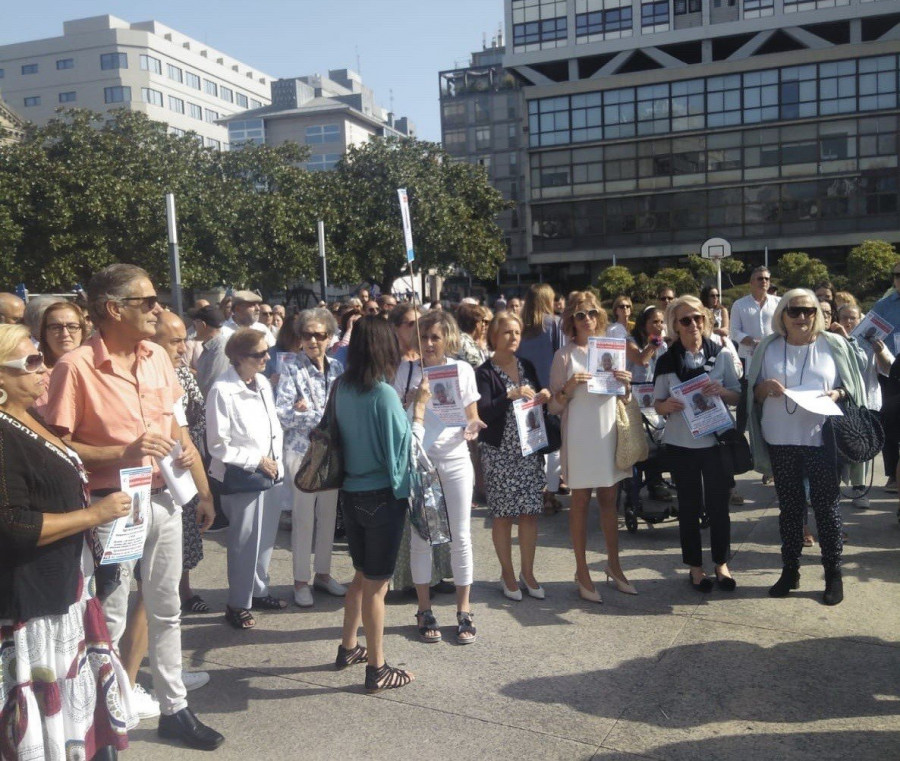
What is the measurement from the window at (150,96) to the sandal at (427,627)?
283 feet

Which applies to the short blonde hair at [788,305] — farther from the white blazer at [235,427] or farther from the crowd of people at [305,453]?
the white blazer at [235,427]

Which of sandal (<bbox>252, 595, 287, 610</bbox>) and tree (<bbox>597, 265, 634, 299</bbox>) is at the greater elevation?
tree (<bbox>597, 265, 634, 299</bbox>)

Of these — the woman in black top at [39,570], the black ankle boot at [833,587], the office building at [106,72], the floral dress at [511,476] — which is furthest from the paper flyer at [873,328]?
the office building at [106,72]

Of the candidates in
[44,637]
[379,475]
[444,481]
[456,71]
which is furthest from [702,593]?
[456,71]

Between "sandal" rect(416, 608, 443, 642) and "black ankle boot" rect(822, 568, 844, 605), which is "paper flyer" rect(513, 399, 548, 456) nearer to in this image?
"sandal" rect(416, 608, 443, 642)

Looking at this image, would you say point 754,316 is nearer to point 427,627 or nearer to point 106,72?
point 427,627

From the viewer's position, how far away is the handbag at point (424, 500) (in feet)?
13.9

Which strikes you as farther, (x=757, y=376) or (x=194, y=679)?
(x=757, y=376)

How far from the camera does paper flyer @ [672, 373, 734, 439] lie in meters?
5.30

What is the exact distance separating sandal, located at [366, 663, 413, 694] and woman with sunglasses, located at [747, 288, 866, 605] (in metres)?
2.61

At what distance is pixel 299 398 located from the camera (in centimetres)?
577

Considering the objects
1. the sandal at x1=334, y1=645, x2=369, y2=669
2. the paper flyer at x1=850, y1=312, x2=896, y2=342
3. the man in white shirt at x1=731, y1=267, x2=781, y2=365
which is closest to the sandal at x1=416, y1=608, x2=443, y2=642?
the sandal at x1=334, y1=645, x2=369, y2=669

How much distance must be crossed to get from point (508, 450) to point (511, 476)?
0.17m

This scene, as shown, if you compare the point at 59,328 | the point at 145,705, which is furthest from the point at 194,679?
the point at 59,328
